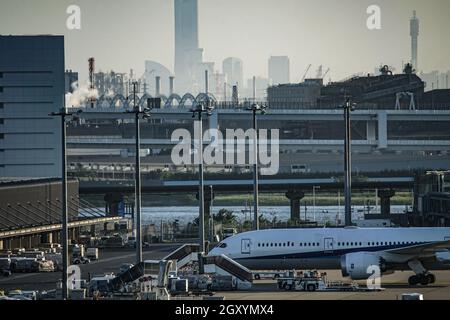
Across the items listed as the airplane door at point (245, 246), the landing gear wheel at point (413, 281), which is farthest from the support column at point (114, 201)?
the landing gear wheel at point (413, 281)

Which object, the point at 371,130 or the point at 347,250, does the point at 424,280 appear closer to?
the point at 347,250

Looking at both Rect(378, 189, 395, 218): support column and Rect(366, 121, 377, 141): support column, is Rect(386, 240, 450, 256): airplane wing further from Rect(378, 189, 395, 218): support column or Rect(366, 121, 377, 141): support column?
Rect(366, 121, 377, 141): support column

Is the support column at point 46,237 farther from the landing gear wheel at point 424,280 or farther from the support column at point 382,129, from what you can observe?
the support column at point 382,129

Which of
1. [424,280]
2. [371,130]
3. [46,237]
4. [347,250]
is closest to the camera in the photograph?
[424,280]

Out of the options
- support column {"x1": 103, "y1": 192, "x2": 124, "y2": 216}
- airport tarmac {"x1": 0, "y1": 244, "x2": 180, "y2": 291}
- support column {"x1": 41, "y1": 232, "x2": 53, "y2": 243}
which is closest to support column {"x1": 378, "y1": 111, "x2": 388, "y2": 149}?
support column {"x1": 103, "y1": 192, "x2": 124, "y2": 216}

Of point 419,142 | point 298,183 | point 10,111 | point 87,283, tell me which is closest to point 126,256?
point 87,283

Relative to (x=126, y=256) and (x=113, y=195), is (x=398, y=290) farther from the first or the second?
(x=113, y=195)

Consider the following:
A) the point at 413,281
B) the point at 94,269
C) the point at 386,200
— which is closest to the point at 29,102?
the point at 386,200
